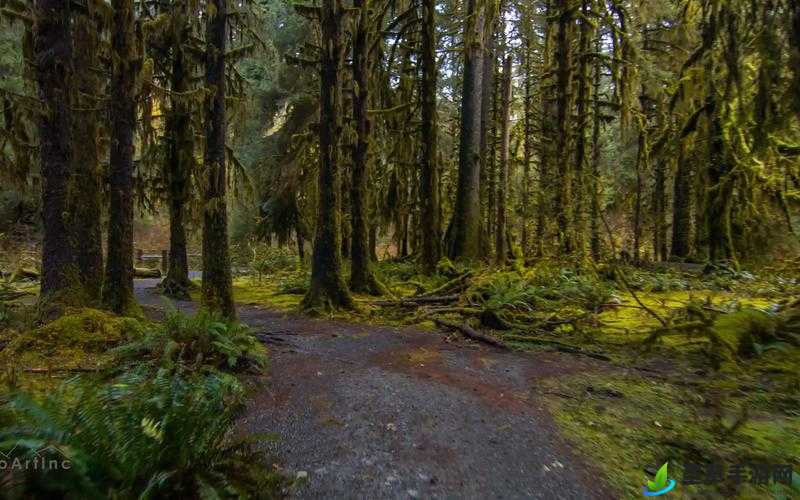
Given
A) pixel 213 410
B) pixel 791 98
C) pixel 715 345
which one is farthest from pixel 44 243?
pixel 791 98

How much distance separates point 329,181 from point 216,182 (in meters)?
2.32

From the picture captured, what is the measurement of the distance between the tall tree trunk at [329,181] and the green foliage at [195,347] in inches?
132

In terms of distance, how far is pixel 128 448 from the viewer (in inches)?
86.5

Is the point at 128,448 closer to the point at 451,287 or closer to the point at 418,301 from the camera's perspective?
the point at 418,301

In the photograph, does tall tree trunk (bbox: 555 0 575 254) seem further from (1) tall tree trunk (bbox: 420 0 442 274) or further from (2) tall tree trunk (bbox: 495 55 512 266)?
(2) tall tree trunk (bbox: 495 55 512 266)

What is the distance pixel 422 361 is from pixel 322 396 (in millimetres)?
1608

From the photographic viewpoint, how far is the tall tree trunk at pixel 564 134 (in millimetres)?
10086

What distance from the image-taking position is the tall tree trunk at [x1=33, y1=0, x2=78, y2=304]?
248 inches

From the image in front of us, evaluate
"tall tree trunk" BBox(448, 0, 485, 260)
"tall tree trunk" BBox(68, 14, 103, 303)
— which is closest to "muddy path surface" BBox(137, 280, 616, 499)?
"tall tree trunk" BBox(68, 14, 103, 303)

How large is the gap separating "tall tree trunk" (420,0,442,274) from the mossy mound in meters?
6.96

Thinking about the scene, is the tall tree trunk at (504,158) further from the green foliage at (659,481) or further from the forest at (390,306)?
the green foliage at (659,481)

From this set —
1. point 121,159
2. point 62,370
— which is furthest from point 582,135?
point 62,370

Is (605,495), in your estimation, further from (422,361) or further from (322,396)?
(422,361)

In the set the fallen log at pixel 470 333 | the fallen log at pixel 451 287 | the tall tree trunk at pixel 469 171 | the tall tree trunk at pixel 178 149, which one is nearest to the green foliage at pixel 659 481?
the fallen log at pixel 470 333
